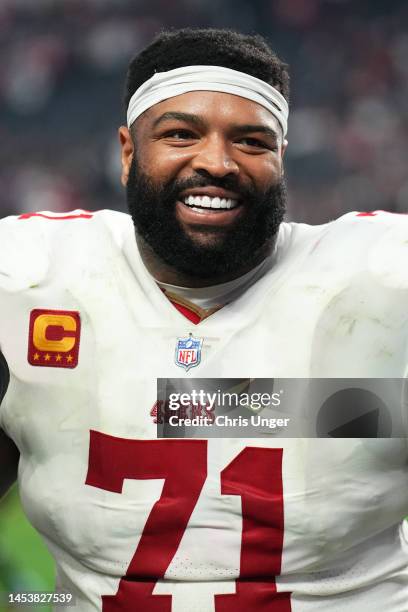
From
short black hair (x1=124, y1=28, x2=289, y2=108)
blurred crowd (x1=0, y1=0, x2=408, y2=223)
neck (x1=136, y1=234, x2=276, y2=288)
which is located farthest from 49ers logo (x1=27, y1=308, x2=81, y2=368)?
blurred crowd (x1=0, y1=0, x2=408, y2=223)

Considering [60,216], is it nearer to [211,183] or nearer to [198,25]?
[211,183]

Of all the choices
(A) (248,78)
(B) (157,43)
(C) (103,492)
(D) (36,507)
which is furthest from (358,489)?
(B) (157,43)

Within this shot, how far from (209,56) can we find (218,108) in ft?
0.34

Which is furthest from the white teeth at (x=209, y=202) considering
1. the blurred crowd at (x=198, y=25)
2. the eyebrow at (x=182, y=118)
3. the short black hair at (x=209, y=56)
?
the blurred crowd at (x=198, y=25)

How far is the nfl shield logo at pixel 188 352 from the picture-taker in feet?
4.43

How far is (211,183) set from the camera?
1328mm

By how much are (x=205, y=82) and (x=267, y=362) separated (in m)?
0.41

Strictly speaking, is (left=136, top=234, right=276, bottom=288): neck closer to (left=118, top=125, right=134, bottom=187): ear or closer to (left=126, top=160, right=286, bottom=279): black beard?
(left=126, top=160, right=286, bottom=279): black beard

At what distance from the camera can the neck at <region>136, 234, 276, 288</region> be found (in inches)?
55.2

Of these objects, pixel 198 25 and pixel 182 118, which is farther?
pixel 198 25

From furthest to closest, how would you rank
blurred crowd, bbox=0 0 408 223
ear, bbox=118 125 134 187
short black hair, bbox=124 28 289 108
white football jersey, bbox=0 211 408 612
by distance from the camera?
blurred crowd, bbox=0 0 408 223, ear, bbox=118 125 134 187, short black hair, bbox=124 28 289 108, white football jersey, bbox=0 211 408 612

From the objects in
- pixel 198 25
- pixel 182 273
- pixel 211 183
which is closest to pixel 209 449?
pixel 182 273

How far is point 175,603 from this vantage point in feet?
4.23

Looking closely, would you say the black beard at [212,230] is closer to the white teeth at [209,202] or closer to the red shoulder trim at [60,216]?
the white teeth at [209,202]
